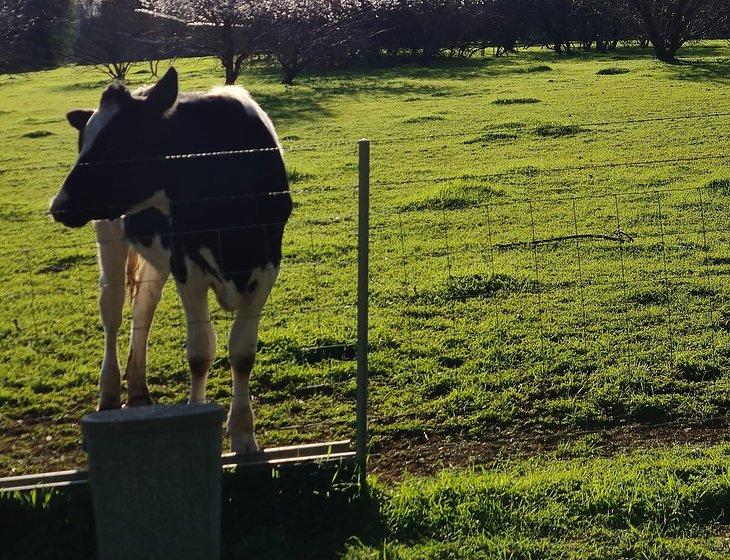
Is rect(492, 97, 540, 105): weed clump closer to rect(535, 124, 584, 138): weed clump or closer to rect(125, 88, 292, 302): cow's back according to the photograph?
rect(535, 124, 584, 138): weed clump

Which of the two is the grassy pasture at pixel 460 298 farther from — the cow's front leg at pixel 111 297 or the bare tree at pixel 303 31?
the bare tree at pixel 303 31

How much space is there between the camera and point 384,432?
5.72 metres

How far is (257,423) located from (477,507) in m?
1.84

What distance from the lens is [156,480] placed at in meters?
3.86

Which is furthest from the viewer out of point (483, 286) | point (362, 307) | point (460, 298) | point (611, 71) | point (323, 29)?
point (323, 29)

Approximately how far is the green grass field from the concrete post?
3.00 ft

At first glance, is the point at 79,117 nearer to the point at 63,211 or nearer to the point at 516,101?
the point at 63,211

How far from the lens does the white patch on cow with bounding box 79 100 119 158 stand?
5312 millimetres

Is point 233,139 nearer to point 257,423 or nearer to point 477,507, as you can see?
point 257,423

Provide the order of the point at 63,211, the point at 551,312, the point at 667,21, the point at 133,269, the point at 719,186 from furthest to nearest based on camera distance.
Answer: the point at 667,21 → the point at 719,186 → the point at 551,312 → the point at 133,269 → the point at 63,211

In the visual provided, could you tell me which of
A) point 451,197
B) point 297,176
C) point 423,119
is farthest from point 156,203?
point 423,119

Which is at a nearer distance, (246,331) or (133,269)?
(246,331)

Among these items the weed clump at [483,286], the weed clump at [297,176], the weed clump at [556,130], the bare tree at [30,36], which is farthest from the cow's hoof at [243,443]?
the bare tree at [30,36]

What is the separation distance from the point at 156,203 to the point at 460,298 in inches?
135
